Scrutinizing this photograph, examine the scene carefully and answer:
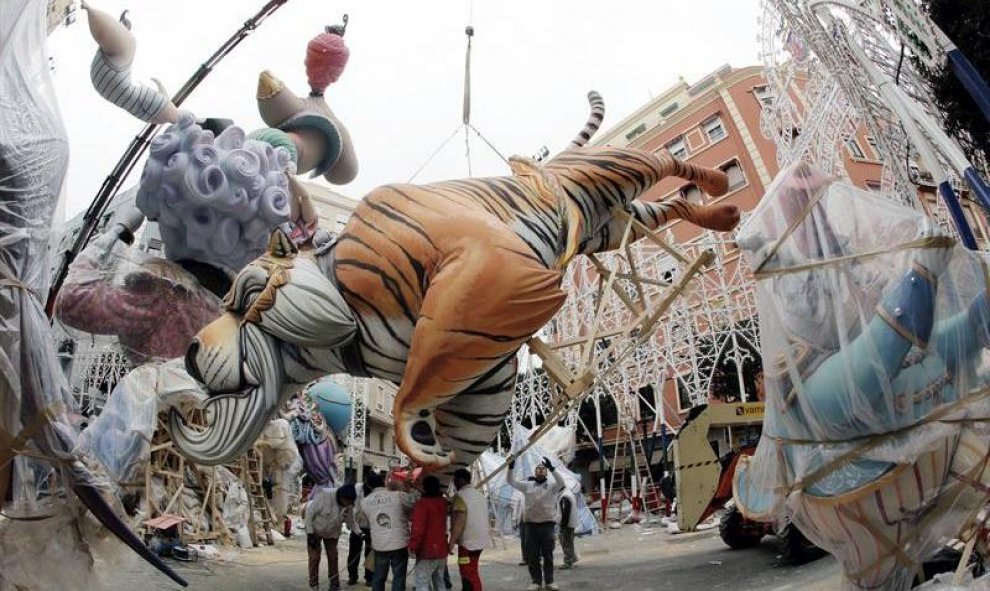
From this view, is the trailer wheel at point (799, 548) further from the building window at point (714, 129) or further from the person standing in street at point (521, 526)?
the building window at point (714, 129)

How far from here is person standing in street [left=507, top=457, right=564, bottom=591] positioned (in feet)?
19.8

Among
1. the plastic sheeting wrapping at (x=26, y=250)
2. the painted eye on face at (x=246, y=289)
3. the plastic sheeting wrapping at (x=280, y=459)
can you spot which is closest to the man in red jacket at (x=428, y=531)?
the painted eye on face at (x=246, y=289)

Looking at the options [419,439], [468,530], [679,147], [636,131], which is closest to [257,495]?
[468,530]

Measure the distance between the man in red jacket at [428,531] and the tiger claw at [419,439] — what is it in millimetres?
1587

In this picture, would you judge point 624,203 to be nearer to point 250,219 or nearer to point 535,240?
point 535,240

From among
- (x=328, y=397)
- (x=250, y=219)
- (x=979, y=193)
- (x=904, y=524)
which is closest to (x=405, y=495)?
(x=250, y=219)

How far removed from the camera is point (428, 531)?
4621 mm

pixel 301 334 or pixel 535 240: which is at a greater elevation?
pixel 535 240

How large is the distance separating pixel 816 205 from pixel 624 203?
4.48 feet

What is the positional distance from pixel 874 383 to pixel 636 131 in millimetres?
28647

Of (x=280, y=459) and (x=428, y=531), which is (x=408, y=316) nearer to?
(x=428, y=531)

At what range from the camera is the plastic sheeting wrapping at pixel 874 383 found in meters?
2.81

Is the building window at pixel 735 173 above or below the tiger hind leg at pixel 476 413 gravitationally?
above

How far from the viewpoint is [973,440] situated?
9.55 ft
